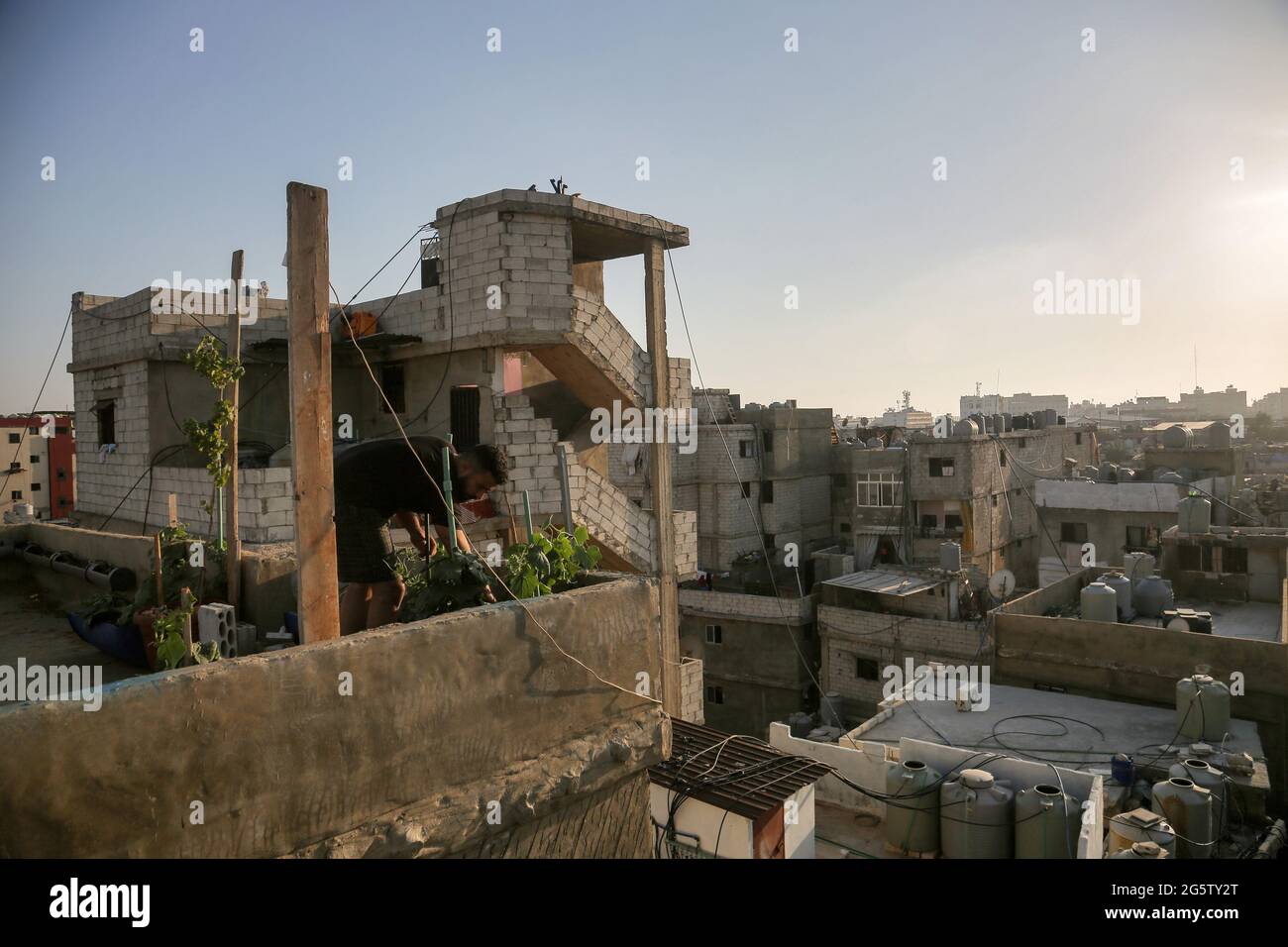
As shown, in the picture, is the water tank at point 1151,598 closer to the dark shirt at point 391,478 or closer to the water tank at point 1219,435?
the water tank at point 1219,435

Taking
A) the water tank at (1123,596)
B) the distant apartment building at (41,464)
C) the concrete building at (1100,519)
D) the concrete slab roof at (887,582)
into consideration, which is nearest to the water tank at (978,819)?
the water tank at (1123,596)

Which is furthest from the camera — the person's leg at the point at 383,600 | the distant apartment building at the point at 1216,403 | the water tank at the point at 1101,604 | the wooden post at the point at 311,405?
the distant apartment building at the point at 1216,403

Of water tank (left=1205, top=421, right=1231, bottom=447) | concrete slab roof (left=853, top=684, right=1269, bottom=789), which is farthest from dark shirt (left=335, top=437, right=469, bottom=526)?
water tank (left=1205, top=421, right=1231, bottom=447)

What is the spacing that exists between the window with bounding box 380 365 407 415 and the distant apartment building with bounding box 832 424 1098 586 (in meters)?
22.2

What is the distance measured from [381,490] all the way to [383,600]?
775 mm

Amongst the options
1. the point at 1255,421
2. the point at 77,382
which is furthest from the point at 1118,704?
the point at 1255,421

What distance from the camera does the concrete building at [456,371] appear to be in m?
11.9

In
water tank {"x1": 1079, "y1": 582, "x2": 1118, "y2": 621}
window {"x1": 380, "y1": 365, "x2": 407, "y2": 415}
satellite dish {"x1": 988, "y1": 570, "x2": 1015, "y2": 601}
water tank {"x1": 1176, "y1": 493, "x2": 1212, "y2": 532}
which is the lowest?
satellite dish {"x1": 988, "y1": 570, "x2": 1015, "y2": 601}

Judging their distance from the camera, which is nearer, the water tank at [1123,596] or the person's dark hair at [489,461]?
the person's dark hair at [489,461]

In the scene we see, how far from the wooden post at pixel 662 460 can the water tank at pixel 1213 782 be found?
728 centimetres

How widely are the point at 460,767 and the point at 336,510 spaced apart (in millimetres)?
2287

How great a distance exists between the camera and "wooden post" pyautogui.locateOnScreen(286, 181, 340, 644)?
398cm

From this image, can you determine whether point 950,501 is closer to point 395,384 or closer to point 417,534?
point 395,384

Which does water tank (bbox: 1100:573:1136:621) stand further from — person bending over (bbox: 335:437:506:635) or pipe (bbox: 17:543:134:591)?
pipe (bbox: 17:543:134:591)
